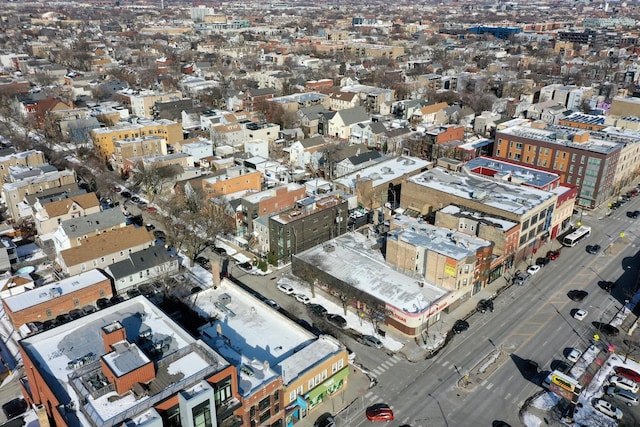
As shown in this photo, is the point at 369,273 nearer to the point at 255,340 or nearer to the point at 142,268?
the point at 255,340

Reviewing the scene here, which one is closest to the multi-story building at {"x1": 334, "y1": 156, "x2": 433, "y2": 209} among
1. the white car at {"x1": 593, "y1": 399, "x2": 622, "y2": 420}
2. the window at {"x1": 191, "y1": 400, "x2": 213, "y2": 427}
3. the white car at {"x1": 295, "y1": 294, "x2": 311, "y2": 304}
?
the white car at {"x1": 295, "y1": 294, "x2": 311, "y2": 304}

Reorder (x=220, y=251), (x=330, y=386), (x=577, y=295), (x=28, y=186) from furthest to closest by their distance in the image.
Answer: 1. (x=28, y=186)
2. (x=220, y=251)
3. (x=577, y=295)
4. (x=330, y=386)

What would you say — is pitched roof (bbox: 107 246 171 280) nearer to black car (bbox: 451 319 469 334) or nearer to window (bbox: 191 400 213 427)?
window (bbox: 191 400 213 427)

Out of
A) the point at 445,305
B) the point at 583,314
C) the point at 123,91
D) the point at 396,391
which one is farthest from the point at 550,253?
the point at 123,91

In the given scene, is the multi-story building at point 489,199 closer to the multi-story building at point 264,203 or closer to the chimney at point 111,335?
the multi-story building at point 264,203

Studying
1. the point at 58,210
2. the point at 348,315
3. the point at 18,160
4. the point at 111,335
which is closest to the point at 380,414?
the point at 348,315

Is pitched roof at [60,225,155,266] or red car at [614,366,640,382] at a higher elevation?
pitched roof at [60,225,155,266]

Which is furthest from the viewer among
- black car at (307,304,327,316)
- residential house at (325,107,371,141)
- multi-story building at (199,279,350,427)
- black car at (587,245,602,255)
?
residential house at (325,107,371,141)
